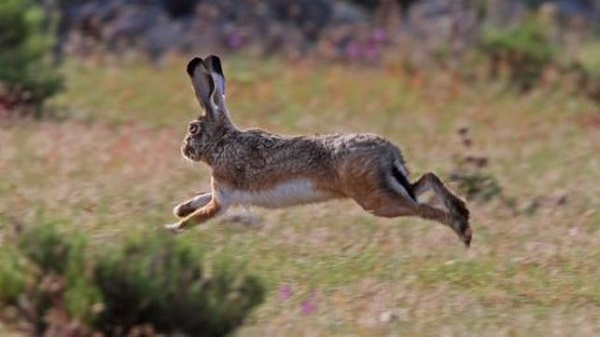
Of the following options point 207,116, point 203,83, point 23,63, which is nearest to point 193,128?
point 207,116

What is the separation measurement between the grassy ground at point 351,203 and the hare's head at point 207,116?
0.51 meters

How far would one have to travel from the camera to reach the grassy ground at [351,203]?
321 inches

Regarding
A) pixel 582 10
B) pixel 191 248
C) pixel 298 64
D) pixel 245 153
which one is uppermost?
pixel 582 10

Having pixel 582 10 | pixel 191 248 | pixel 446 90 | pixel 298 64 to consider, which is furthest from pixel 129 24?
pixel 191 248

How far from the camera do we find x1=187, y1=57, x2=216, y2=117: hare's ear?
9477 millimetres

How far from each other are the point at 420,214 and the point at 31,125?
5.36m

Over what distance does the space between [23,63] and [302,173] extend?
5914 millimetres

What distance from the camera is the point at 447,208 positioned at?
9156 mm

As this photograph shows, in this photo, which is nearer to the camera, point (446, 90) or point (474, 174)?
point (474, 174)

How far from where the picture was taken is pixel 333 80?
1706 cm

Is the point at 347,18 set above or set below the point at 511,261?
above

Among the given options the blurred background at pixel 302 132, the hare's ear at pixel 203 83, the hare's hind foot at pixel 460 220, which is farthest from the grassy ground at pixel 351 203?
the hare's ear at pixel 203 83

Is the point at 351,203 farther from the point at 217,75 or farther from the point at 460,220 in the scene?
the point at 460,220

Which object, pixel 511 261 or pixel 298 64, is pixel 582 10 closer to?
pixel 298 64
